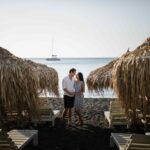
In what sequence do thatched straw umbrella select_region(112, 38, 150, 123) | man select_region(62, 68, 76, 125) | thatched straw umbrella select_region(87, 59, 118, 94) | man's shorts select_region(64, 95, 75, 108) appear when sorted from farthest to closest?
thatched straw umbrella select_region(87, 59, 118, 94), man's shorts select_region(64, 95, 75, 108), man select_region(62, 68, 76, 125), thatched straw umbrella select_region(112, 38, 150, 123)

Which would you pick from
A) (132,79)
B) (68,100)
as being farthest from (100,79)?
(132,79)

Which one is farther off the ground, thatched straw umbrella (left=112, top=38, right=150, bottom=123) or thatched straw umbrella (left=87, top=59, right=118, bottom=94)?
thatched straw umbrella (left=87, top=59, right=118, bottom=94)

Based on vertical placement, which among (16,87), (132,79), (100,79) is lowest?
(16,87)

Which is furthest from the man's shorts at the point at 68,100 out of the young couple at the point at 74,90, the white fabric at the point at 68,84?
the white fabric at the point at 68,84

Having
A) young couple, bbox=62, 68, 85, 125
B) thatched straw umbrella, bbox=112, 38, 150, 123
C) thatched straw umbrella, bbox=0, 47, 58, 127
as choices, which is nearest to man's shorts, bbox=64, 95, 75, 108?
young couple, bbox=62, 68, 85, 125

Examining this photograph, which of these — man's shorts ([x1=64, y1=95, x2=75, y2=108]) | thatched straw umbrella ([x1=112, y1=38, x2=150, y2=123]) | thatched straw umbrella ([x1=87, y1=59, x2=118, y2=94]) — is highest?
thatched straw umbrella ([x1=87, y1=59, x2=118, y2=94])

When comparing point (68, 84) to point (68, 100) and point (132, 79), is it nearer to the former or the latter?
point (68, 100)

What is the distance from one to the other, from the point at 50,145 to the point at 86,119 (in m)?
3.89

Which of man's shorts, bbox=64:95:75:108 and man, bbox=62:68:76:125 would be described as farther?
man's shorts, bbox=64:95:75:108

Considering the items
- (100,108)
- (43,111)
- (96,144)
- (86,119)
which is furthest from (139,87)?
(100,108)

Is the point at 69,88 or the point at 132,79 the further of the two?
the point at 69,88

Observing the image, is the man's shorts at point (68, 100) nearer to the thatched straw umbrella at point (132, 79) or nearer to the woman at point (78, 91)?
the woman at point (78, 91)

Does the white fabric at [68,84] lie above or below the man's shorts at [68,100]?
above

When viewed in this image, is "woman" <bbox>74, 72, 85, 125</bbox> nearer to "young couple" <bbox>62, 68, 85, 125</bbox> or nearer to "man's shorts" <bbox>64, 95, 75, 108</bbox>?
"young couple" <bbox>62, 68, 85, 125</bbox>
